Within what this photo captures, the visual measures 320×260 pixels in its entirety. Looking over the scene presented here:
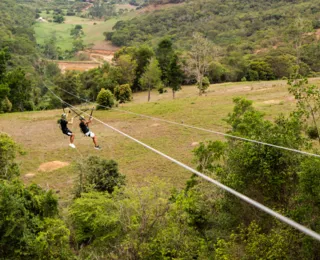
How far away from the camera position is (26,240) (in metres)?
10.9

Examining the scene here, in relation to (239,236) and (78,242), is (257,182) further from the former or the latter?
(78,242)

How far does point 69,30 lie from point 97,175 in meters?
125

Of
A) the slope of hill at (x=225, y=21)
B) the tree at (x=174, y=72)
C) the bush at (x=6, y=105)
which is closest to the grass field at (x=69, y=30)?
the slope of hill at (x=225, y=21)

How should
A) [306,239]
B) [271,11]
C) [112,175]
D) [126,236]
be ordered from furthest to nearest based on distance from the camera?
[271,11] < [112,175] < [126,236] < [306,239]

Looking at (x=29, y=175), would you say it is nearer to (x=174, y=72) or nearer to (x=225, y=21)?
(x=174, y=72)

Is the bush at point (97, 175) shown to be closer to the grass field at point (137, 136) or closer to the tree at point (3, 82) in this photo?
the grass field at point (137, 136)

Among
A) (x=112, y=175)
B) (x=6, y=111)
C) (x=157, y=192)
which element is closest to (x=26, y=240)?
(x=157, y=192)

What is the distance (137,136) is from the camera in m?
27.5

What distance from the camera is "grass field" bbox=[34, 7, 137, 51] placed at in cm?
11152

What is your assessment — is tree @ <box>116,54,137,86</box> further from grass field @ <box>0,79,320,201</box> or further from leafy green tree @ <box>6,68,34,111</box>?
grass field @ <box>0,79,320,201</box>

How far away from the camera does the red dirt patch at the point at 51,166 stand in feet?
72.9

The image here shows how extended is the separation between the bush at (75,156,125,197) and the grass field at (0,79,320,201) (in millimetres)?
779

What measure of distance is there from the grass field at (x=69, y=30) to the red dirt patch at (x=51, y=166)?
8817 cm

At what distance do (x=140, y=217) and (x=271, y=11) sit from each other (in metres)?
90.8
